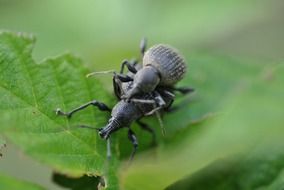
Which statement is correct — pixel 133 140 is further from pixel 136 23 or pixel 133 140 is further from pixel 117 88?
pixel 136 23

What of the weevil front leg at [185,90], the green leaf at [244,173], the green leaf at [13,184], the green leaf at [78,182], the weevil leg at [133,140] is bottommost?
the green leaf at [244,173]

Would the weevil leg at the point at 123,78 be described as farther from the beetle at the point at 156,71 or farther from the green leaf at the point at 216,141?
the green leaf at the point at 216,141

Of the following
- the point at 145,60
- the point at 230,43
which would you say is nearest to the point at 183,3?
the point at 230,43

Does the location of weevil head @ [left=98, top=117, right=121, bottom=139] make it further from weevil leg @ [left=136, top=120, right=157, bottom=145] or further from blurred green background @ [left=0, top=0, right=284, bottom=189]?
blurred green background @ [left=0, top=0, right=284, bottom=189]

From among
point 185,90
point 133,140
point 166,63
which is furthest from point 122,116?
point 185,90

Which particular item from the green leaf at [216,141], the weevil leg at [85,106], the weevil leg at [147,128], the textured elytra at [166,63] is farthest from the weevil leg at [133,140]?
the textured elytra at [166,63]

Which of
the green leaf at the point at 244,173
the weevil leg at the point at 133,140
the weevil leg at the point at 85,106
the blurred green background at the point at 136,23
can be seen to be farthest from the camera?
the blurred green background at the point at 136,23

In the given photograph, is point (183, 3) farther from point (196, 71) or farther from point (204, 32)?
point (196, 71)

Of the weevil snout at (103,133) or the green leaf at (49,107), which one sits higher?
the green leaf at (49,107)

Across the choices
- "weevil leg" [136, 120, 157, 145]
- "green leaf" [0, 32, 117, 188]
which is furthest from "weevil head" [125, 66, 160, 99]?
"green leaf" [0, 32, 117, 188]
